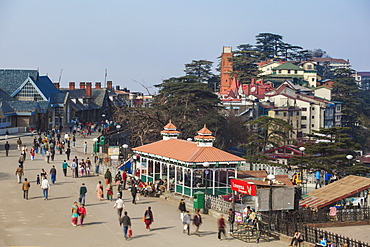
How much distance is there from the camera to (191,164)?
97.5 feet

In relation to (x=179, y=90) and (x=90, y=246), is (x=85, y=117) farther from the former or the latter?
(x=90, y=246)

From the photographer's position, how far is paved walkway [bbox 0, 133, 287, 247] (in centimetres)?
2134

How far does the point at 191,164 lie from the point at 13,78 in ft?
181

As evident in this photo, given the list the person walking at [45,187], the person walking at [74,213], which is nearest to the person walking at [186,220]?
the person walking at [74,213]

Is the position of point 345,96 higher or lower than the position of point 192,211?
higher

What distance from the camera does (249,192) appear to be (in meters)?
26.2

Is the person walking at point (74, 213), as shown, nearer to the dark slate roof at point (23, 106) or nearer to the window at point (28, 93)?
the dark slate roof at point (23, 106)

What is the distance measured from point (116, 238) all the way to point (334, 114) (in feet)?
297

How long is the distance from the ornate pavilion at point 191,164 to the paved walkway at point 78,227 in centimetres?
197

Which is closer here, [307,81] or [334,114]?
[334,114]

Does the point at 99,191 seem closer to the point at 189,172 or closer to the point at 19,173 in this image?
the point at 19,173

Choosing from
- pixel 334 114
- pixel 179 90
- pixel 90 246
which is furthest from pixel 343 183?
pixel 334 114

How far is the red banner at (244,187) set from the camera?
85.2 feet

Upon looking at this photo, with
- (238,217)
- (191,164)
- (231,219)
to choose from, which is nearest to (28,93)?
(191,164)
